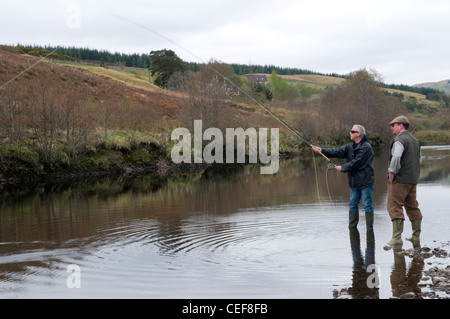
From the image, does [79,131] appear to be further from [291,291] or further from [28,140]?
[291,291]

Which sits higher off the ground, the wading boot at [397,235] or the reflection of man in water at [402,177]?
the reflection of man in water at [402,177]

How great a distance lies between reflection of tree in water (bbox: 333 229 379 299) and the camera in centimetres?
600

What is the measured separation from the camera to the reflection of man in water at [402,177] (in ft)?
27.6

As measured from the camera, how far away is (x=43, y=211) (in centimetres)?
1466

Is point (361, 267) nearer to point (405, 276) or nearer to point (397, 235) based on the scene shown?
point (405, 276)

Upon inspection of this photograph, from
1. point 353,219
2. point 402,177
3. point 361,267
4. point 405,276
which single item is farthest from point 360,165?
point 405,276

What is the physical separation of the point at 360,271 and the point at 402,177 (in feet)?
7.42

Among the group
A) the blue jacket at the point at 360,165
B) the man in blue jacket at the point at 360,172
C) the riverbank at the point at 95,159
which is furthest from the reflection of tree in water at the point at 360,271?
the riverbank at the point at 95,159

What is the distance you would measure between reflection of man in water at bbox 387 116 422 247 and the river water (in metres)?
0.40

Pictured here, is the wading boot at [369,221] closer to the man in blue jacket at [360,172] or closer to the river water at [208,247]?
the man in blue jacket at [360,172]

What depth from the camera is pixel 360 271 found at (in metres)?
6.99

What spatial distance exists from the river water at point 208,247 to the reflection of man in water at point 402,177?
1.32ft

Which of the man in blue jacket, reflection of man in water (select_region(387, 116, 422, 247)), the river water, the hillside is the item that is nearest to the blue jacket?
the man in blue jacket

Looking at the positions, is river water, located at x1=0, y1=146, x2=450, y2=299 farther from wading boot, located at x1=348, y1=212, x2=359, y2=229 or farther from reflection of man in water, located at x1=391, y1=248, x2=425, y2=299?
wading boot, located at x1=348, y1=212, x2=359, y2=229
